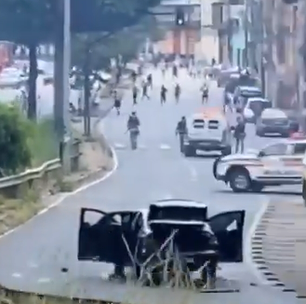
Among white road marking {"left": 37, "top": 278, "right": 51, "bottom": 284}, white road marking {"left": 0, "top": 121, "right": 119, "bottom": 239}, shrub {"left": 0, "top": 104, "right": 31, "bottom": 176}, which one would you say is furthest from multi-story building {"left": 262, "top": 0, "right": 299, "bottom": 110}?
white road marking {"left": 37, "top": 278, "right": 51, "bottom": 284}

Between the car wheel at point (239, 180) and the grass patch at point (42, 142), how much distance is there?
1.88 ft

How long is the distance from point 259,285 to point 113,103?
73 cm

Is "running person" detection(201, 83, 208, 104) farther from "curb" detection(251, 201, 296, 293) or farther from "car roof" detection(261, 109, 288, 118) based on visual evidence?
"curb" detection(251, 201, 296, 293)

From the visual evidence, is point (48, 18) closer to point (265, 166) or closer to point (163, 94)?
point (163, 94)

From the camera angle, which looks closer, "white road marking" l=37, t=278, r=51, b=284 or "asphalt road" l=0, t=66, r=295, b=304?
"asphalt road" l=0, t=66, r=295, b=304

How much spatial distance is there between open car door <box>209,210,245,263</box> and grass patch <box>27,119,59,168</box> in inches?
22.3

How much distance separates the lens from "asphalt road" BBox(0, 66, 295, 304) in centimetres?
372

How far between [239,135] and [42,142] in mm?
637

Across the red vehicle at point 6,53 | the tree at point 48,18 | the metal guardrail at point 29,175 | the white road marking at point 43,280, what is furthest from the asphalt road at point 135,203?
the red vehicle at point 6,53

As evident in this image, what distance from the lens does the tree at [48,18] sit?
12.4 ft

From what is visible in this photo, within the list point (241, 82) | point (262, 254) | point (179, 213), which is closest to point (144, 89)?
point (241, 82)

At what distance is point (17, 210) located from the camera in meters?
3.85

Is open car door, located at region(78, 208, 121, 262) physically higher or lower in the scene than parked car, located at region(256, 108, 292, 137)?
lower

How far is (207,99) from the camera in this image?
3730 mm
